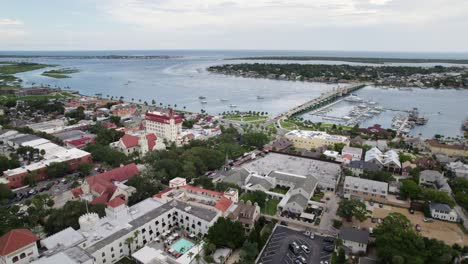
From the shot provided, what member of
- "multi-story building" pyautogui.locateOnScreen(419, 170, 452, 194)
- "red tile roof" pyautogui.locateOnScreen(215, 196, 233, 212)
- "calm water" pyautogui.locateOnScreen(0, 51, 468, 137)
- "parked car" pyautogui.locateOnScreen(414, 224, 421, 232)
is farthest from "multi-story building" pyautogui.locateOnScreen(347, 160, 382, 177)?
"calm water" pyautogui.locateOnScreen(0, 51, 468, 137)

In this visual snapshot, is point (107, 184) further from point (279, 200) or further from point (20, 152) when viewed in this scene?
point (20, 152)

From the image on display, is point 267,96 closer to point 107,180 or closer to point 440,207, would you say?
point 107,180

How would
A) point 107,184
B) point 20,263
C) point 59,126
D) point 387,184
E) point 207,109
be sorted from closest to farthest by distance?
point 20,263 < point 107,184 < point 387,184 < point 59,126 < point 207,109

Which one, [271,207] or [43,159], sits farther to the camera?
[43,159]

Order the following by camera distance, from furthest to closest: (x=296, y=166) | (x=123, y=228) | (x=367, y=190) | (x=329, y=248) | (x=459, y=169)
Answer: (x=296, y=166), (x=459, y=169), (x=367, y=190), (x=329, y=248), (x=123, y=228)

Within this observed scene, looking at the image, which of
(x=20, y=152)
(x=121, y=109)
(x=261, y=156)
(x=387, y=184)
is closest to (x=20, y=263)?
(x=20, y=152)

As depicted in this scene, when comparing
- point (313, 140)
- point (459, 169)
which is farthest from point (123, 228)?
point (459, 169)

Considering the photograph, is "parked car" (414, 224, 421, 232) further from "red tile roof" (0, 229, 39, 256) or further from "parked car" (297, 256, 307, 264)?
"red tile roof" (0, 229, 39, 256)
